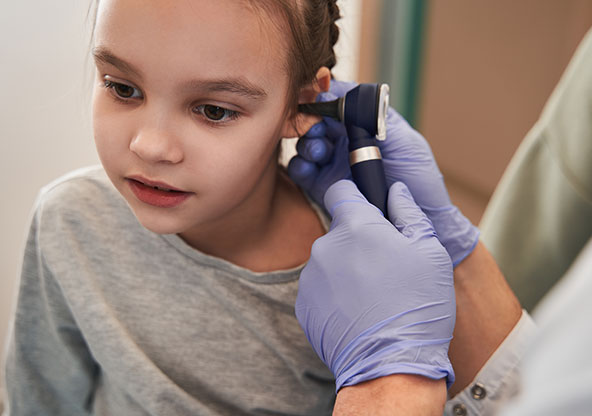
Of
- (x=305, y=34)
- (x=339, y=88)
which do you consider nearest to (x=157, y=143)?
(x=305, y=34)

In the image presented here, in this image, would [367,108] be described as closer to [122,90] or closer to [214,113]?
[214,113]

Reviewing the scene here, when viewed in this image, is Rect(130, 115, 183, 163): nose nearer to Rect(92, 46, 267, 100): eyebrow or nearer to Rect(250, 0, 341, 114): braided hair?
Rect(92, 46, 267, 100): eyebrow

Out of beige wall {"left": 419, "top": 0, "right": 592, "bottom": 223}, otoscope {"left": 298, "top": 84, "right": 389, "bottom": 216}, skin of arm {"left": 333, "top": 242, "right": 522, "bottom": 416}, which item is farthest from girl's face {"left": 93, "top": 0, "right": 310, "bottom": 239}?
beige wall {"left": 419, "top": 0, "right": 592, "bottom": 223}

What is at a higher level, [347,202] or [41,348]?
[347,202]

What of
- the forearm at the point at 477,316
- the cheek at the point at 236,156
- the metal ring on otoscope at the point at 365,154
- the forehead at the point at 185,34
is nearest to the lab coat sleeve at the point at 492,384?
the forearm at the point at 477,316

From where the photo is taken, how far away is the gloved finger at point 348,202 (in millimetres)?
802

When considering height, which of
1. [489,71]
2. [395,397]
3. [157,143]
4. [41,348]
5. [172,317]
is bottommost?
[41,348]

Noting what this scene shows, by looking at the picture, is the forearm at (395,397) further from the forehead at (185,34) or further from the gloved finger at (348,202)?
the forehead at (185,34)

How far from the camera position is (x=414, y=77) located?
1992 millimetres

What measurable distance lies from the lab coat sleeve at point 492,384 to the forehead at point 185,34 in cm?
58

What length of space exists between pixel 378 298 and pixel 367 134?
0.85 feet

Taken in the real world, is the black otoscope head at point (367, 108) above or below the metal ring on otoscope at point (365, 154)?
above

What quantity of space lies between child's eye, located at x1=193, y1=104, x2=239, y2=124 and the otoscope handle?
194mm

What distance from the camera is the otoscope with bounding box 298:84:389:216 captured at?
85 centimetres
